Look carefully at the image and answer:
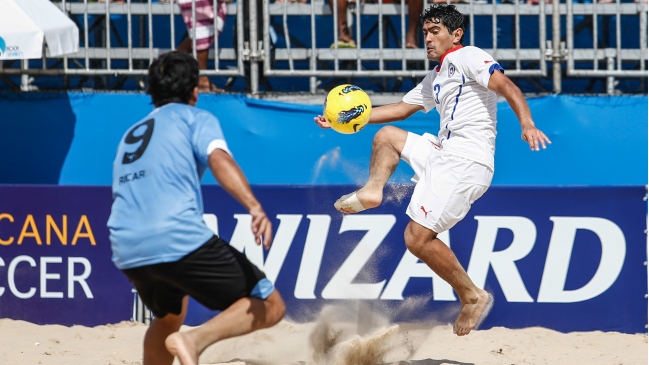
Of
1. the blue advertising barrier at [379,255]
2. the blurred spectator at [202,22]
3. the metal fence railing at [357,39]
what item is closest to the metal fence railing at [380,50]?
the metal fence railing at [357,39]

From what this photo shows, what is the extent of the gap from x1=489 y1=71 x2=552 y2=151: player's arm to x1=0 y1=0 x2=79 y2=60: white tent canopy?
3934 millimetres

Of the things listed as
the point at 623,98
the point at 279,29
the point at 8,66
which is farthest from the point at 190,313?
the point at 623,98

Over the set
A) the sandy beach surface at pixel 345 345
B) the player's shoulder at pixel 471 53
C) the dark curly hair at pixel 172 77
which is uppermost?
the player's shoulder at pixel 471 53

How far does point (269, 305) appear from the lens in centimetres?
392

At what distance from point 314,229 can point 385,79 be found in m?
2.26

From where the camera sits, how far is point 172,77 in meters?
3.94

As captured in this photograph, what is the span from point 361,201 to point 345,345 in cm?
106

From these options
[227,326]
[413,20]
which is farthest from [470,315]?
[413,20]

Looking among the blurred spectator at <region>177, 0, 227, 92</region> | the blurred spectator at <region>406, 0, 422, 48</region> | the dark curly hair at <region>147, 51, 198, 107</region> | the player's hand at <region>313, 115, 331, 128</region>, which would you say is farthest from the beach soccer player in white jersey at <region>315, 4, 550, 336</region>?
the blurred spectator at <region>177, 0, 227, 92</region>

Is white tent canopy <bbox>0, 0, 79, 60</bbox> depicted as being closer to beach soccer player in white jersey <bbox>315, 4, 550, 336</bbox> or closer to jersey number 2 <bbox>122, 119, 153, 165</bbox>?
beach soccer player in white jersey <bbox>315, 4, 550, 336</bbox>

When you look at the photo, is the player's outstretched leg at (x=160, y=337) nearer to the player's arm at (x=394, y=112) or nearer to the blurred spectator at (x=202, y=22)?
the player's arm at (x=394, y=112)

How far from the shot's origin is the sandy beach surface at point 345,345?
5.84 meters

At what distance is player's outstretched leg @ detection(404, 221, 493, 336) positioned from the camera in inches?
207

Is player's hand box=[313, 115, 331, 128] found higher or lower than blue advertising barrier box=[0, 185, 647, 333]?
higher
